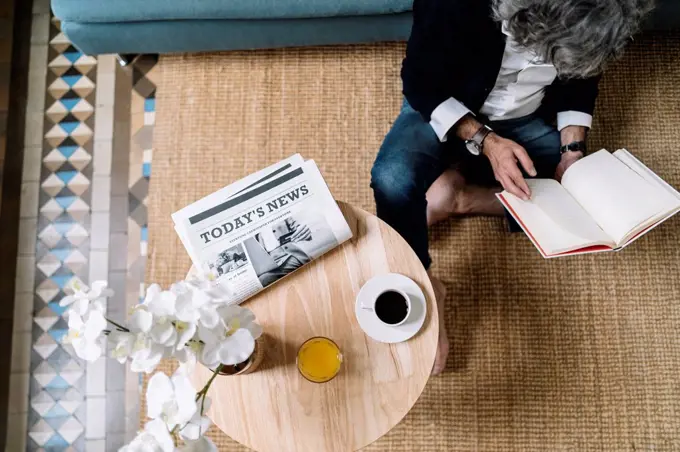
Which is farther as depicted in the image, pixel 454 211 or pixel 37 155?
pixel 37 155

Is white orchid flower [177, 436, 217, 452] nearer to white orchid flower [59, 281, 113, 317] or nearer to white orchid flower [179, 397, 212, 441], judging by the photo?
white orchid flower [179, 397, 212, 441]

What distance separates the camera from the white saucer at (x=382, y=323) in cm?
99

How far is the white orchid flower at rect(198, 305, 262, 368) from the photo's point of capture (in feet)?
2.33

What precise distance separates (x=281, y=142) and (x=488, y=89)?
65 cm

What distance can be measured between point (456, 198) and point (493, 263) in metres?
0.21

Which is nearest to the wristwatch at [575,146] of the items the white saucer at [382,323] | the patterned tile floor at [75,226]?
the white saucer at [382,323]

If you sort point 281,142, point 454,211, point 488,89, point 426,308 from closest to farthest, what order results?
point 426,308, point 488,89, point 454,211, point 281,142

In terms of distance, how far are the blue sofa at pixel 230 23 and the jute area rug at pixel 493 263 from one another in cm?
14

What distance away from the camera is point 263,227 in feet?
3.31

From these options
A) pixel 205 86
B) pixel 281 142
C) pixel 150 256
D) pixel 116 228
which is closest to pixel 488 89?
pixel 281 142

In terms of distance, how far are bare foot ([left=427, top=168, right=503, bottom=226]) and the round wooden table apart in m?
0.44

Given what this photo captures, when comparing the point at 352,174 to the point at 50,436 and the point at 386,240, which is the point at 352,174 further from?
the point at 50,436

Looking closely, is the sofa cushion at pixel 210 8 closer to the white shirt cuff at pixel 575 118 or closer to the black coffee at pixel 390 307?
the white shirt cuff at pixel 575 118

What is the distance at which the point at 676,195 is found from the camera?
106 cm
